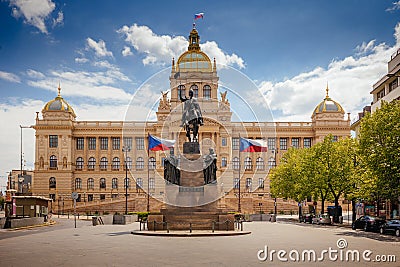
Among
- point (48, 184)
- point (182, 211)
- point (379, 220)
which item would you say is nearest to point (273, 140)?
point (48, 184)

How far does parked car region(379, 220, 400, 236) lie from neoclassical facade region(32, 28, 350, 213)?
70847 mm

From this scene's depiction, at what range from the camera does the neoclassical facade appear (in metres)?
116

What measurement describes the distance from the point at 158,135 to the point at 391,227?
8092 centimetres

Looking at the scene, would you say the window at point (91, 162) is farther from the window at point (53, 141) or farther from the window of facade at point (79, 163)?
the window at point (53, 141)

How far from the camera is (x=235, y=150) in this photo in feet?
393

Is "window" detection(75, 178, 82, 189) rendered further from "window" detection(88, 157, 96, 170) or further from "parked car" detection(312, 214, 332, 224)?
"parked car" detection(312, 214, 332, 224)

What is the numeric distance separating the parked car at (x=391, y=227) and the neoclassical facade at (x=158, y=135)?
70.8 metres

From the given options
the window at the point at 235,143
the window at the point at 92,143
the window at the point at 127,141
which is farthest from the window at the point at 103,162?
the window at the point at 235,143

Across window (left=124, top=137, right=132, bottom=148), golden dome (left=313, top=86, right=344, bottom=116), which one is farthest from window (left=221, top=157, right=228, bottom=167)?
golden dome (left=313, top=86, right=344, bottom=116)

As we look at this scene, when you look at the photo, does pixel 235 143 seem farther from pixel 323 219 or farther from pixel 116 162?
pixel 323 219

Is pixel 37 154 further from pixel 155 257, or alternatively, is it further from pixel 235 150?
pixel 155 257

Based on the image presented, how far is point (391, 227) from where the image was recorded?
41281 mm

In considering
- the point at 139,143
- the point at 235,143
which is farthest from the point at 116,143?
the point at 235,143

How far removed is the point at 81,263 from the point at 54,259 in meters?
2.03
